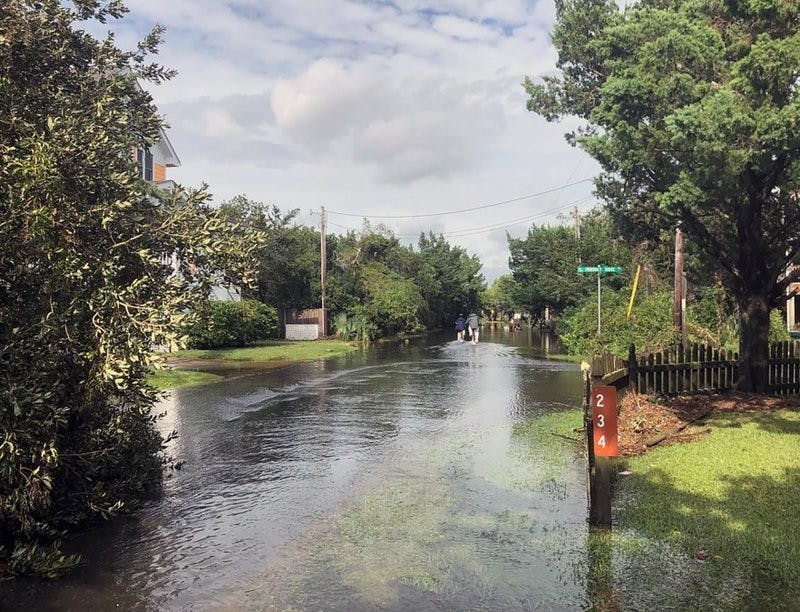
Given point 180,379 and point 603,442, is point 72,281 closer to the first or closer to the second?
point 603,442

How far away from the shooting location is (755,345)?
12109 mm

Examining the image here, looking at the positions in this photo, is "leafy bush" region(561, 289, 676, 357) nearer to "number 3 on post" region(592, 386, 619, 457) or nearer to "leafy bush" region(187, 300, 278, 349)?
"number 3 on post" region(592, 386, 619, 457)

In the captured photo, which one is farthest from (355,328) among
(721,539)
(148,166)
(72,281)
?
(721,539)

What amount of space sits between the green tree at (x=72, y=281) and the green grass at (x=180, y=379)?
10063 mm

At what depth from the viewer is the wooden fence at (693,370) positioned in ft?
36.5

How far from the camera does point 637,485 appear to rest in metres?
6.95

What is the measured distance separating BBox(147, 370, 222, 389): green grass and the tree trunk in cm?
1280

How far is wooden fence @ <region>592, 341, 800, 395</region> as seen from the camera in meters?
11.1

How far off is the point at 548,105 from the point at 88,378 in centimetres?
1422

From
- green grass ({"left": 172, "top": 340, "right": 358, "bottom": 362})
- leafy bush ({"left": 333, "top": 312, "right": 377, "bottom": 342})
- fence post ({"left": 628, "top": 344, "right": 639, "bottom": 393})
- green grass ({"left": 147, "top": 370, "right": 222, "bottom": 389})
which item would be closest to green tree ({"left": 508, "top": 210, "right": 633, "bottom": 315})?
leafy bush ({"left": 333, "top": 312, "right": 377, "bottom": 342})

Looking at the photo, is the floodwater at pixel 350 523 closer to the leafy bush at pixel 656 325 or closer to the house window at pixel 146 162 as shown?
the leafy bush at pixel 656 325

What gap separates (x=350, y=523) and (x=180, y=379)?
1264 cm

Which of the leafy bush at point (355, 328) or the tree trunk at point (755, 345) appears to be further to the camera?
the leafy bush at point (355, 328)

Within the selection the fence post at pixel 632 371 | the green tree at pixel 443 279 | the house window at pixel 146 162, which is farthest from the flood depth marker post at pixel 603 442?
the green tree at pixel 443 279
